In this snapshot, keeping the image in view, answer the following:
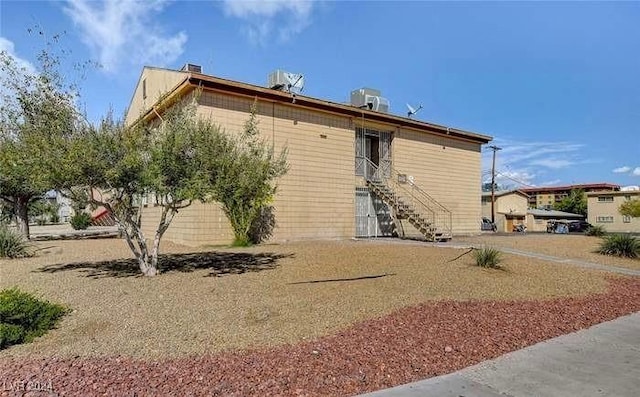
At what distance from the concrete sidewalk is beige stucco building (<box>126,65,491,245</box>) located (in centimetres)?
1344

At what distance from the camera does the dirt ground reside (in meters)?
5.69

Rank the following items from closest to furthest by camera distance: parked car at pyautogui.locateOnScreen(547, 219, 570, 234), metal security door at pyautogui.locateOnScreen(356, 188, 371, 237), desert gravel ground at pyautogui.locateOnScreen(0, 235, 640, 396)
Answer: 1. desert gravel ground at pyautogui.locateOnScreen(0, 235, 640, 396)
2. metal security door at pyautogui.locateOnScreen(356, 188, 371, 237)
3. parked car at pyautogui.locateOnScreen(547, 219, 570, 234)

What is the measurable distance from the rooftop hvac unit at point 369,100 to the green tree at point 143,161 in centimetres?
1448

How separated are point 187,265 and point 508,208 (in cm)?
5540

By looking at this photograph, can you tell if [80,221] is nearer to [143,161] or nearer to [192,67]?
[192,67]

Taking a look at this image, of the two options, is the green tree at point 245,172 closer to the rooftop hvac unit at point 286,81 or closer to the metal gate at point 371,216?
the rooftop hvac unit at point 286,81

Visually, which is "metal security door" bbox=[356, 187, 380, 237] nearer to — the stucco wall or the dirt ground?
the stucco wall

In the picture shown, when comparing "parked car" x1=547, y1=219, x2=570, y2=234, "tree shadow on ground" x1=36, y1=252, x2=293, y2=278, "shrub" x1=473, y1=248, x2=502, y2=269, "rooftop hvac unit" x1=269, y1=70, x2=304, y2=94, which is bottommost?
"tree shadow on ground" x1=36, y1=252, x2=293, y2=278

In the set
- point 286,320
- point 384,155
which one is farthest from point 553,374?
point 384,155

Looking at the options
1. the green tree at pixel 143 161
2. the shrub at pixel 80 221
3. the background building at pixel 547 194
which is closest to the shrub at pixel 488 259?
the green tree at pixel 143 161

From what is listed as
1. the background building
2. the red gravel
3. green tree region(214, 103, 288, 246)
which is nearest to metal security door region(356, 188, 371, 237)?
green tree region(214, 103, 288, 246)

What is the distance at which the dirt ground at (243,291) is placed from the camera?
5688 millimetres

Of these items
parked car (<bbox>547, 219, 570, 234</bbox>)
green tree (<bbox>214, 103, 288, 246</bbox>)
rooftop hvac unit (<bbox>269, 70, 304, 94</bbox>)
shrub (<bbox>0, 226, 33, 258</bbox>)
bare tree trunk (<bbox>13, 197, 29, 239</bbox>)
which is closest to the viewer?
green tree (<bbox>214, 103, 288, 246</bbox>)

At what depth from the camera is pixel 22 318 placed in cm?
585
